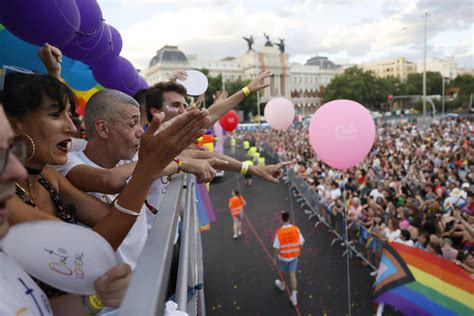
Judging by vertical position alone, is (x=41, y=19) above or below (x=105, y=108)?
above

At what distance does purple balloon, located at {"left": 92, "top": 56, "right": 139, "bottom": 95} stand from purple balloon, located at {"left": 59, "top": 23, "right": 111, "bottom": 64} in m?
0.83

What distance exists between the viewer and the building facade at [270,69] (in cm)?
7019

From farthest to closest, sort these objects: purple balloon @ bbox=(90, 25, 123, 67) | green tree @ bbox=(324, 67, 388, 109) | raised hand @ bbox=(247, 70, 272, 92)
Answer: green tree @ bbox=(324, 67, 388, 109), purple balloon @ bbox=(90, 25, 123, 67), raised hand @ bbox=(247, 70, 272, 92)

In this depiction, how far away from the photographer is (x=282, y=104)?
445 inches

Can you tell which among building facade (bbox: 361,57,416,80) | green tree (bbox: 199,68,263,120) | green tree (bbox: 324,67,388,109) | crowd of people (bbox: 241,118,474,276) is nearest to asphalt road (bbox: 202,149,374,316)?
crowd of people (bbox: 241,118,474,276)

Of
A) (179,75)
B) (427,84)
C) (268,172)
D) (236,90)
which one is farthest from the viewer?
(427,84)

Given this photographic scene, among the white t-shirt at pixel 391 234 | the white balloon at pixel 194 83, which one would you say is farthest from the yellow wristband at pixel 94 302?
the white t-shirt at pixel 391 234

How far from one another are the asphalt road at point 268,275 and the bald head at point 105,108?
545 cm

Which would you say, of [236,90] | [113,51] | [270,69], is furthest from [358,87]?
[113,51]

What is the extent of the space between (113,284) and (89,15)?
2.14m

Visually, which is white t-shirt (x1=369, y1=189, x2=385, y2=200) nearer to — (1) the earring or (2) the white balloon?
(2) the white balloon

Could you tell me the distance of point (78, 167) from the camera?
1638mm

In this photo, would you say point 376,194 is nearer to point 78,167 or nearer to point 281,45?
point 78,167

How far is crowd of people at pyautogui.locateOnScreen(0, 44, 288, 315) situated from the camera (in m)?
0.91
